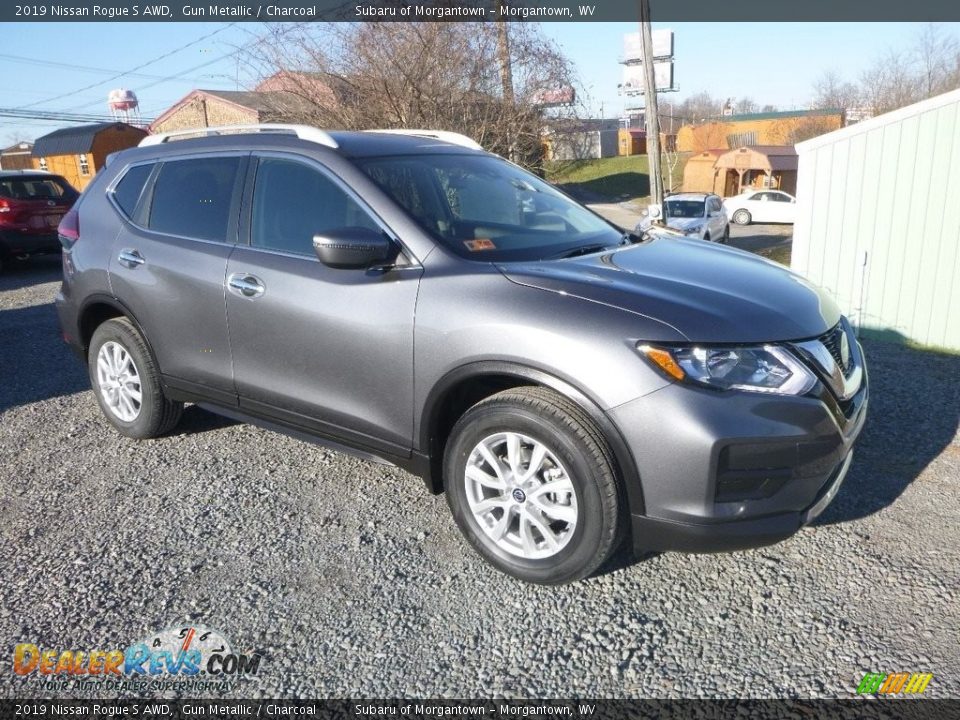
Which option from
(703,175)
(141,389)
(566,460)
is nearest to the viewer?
(566,460)

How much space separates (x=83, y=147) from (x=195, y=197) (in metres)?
41.6

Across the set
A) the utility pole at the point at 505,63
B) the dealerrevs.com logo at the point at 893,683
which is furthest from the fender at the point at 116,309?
the utility pole at the point at 505,63

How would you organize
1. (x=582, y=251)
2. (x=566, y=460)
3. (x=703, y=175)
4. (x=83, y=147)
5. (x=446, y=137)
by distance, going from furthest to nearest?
(x=83, y=147) → (x=703, y=175) → (x=446, y=137) → (x=582, y=251) → (x=566, y=460)

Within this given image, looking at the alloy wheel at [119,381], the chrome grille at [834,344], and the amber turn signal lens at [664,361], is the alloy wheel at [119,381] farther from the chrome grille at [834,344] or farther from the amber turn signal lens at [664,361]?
the chrome grille at [834,344]

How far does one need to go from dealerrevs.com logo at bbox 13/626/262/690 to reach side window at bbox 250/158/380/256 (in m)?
1.80

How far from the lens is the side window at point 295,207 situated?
11.8 ft

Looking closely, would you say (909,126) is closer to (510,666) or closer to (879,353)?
(879,353)

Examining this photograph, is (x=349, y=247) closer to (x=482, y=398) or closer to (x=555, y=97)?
(x=482, y=398)

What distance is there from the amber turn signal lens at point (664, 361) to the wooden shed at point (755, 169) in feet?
116

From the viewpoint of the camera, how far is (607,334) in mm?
2781

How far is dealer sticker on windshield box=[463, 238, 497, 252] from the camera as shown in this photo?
3398 mm

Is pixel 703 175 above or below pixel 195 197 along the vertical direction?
below

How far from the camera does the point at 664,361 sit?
271cm

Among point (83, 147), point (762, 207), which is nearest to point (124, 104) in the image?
point (83, 147)
